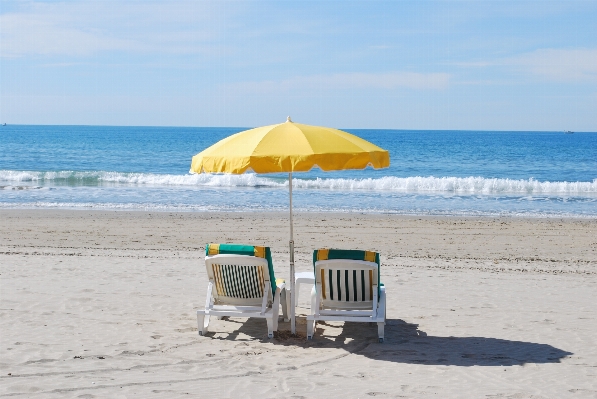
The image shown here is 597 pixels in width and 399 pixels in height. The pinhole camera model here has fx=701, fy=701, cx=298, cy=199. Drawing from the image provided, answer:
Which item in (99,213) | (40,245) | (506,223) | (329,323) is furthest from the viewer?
(99,213)

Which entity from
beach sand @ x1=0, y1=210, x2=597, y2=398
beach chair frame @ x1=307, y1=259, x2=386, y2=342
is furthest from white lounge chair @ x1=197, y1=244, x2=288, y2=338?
beach chair frame @ x1=307, y1=259, x2=386, y2=342

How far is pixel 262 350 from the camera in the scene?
642cm

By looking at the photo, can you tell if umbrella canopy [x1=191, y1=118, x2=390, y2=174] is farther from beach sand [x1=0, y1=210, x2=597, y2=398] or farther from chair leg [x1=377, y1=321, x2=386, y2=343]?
beach sand [x1=0, y1=210, x2=597, y2=398]

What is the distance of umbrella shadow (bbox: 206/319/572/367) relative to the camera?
20.2 feet

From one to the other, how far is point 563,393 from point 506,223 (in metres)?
12.6

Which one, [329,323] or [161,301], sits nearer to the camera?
[329,323]

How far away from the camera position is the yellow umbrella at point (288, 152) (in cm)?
594

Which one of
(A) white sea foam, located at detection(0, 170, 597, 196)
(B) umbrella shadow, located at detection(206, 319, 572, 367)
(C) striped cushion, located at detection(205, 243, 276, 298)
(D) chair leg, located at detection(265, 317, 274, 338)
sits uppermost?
(C) striped cushion, located at detection(205, 243, 276, 298)

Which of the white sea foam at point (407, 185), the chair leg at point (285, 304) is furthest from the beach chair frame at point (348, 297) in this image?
the white sea foam at point (407, 185)

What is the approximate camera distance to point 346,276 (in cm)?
662

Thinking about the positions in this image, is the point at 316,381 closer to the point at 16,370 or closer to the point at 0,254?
the point at 16,370

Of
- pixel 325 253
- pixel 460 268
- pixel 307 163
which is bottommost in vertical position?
pixel 460 268

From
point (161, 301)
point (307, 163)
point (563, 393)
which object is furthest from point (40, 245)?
point (563, 393)

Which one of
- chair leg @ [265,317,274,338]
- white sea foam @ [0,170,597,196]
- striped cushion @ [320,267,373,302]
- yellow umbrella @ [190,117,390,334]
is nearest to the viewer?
yellow umbrella @ [190,117,390,334]
